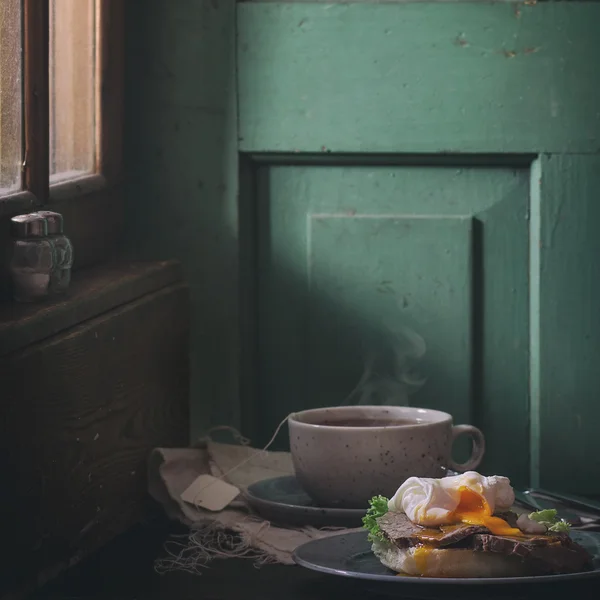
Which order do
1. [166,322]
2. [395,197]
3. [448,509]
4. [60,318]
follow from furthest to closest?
1. [395,197]
2. [166,322]
3. [60,318]
4. [448,509]

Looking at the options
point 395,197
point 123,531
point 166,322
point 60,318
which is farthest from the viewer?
point 395,197

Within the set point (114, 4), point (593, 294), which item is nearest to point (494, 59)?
point (593, 294)

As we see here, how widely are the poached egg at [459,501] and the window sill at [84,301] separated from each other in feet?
1.09

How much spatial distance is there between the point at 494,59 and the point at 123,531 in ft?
2.34

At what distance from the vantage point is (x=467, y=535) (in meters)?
0.83

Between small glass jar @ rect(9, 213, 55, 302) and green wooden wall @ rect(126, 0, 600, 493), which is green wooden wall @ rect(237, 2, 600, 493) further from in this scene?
small glass jar @ rect(9, 213, 55, 302)

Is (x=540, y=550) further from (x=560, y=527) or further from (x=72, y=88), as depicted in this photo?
(x=72, y=88)

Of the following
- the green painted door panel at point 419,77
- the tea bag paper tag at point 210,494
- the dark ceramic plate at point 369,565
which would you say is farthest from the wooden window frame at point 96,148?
the dark ceramic plate at point 369,565

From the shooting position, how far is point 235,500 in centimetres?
119

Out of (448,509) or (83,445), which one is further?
(83,445)

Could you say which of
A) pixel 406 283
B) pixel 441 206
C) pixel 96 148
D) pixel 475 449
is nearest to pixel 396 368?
pixel 406 283

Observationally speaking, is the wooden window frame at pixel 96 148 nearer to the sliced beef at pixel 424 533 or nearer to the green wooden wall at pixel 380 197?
the green wooden wall at pixel 380 197

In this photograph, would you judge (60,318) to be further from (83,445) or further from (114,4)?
(114,4)

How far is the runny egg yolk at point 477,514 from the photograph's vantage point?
842 mm
